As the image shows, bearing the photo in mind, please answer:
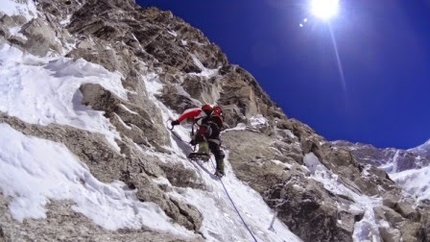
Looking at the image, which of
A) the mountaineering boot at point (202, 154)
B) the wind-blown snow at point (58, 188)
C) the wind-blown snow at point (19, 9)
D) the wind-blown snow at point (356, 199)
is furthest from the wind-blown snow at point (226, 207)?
the wind-blown snow at point (19, 9)

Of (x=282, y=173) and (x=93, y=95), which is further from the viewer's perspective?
(x=282, y=173)

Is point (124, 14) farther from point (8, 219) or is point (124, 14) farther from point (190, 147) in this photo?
point (8, 219)

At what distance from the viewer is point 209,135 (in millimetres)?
15688

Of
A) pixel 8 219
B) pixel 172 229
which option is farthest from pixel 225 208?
pixel 8 219

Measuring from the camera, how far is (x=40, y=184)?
7.64m

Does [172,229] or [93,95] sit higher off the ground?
[93,95]

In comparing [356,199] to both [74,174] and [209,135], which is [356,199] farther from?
[74,174]

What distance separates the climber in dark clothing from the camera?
14.7 metres

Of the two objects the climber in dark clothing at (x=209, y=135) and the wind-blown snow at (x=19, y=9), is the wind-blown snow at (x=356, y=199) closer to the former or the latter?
the climber in dark clothing at (x=209, y=135)

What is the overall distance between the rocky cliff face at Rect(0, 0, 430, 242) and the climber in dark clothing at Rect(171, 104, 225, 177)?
113 centimetres

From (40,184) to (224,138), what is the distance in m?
13.0

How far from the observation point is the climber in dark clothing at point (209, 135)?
14.7 metres

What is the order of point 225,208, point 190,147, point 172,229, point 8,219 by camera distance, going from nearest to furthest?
1. point 8,219
2. point 172,229
3. point 225,208
4. point 190,147

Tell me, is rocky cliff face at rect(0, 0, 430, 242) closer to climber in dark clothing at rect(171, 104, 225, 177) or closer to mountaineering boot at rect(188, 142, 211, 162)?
mountaineering boot at rect(188, 142, 211, 162)
